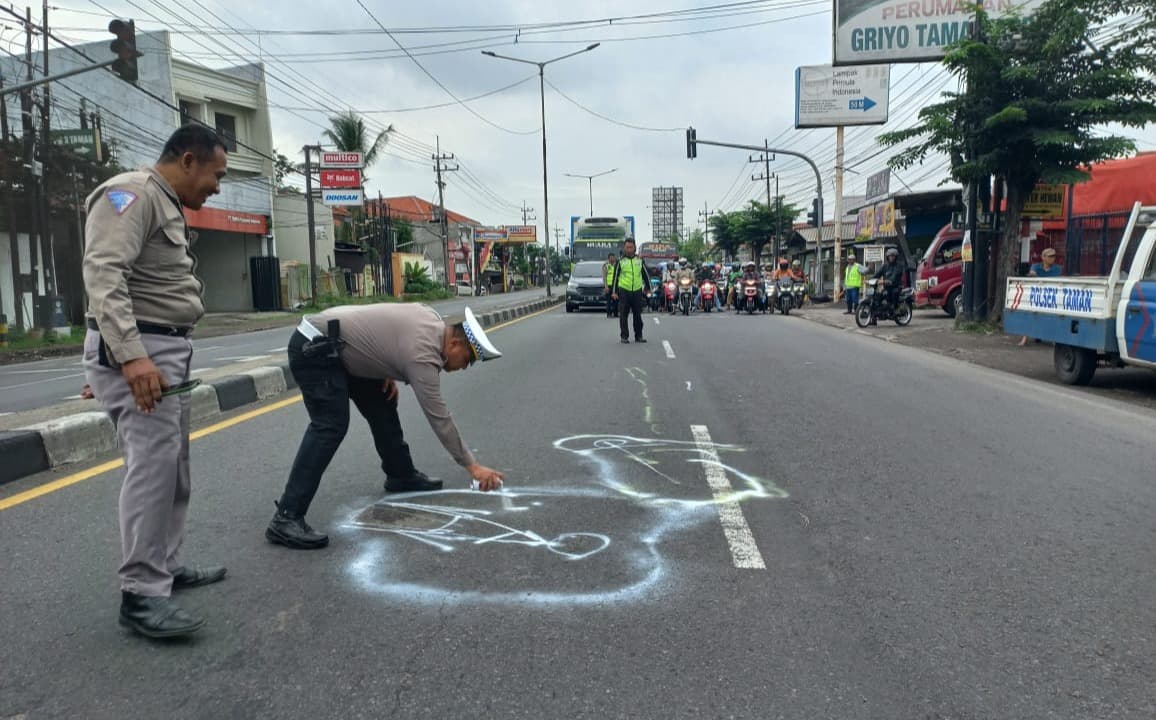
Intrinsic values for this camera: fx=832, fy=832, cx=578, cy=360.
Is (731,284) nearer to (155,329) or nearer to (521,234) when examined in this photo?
(155,329)

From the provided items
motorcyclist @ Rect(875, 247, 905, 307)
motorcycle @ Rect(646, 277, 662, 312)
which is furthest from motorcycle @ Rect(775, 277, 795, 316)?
motorcyclist @ Rect(875, 247, 905, 307)

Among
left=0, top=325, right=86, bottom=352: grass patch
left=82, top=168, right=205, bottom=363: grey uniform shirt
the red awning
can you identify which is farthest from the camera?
the red awning

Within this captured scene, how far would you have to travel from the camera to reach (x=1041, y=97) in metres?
13.8

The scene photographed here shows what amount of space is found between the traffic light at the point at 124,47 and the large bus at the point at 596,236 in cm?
1825

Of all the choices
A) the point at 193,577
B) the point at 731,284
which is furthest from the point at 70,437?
the point at 731,284

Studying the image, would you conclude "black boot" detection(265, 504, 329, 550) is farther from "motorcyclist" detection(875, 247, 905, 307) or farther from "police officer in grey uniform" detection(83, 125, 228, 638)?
"motorcyclist" detection(875, 247, 905, 307)

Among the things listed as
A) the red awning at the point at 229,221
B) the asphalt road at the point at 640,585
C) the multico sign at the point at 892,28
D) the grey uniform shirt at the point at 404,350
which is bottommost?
the asphalt road at the point at 640,585

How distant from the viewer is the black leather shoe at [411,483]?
4.72 meters

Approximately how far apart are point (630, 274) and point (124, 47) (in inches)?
363

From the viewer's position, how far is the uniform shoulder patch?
2814 mm

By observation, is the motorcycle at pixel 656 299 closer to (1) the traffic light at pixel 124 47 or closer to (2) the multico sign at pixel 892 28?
(2) the multico sign at pixel 892 28

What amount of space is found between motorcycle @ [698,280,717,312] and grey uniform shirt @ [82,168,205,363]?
2306 centimetres

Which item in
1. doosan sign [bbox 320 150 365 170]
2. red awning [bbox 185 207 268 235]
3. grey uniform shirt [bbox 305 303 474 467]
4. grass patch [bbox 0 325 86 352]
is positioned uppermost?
doosan sign [bbox 320 150 365 170]

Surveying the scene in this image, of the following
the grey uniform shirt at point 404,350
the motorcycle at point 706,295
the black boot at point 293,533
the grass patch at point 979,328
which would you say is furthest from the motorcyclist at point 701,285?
the black boot at point 293,533
